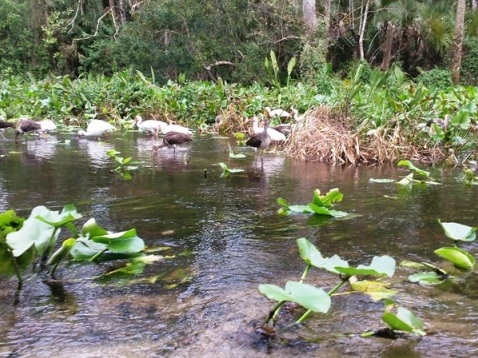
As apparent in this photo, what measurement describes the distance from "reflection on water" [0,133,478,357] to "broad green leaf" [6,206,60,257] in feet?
0.52

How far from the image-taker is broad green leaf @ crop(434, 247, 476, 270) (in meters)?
2.27

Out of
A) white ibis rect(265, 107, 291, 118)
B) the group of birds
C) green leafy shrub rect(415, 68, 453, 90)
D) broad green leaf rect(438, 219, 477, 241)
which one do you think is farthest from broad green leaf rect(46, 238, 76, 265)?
green leafy shrub rect(415, 68, 453, 90)

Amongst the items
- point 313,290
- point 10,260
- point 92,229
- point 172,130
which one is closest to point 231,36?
point 172,130

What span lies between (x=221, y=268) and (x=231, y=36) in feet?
48.6

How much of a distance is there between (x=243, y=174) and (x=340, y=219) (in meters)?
1.93

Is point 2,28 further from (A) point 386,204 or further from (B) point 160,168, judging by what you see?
(A) point 386,204

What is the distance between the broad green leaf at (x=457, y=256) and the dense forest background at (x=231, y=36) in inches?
417

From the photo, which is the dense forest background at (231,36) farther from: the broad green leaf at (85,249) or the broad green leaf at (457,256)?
the broad green leaf at (85,249)

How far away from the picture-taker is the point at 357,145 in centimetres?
612

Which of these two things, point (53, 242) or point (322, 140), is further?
point (322, 140)

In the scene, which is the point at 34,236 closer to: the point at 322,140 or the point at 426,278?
the point at 426,278

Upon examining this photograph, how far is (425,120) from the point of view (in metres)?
6.20

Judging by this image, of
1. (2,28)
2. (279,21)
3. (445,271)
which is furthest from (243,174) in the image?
(2,28)

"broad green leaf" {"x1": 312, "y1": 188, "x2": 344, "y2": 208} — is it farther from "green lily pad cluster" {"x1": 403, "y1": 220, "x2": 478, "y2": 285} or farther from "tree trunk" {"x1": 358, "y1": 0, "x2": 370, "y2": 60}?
"tree trunk" {"x1": 358, "y1": 0, "x2": 370, "y2": 60}
